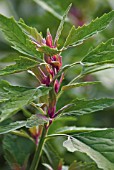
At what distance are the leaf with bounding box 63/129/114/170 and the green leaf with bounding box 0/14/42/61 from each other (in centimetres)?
13

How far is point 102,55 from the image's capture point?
693mm

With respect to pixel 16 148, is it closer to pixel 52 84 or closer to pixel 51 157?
pixel 51 157

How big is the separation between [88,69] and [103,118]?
64 cm

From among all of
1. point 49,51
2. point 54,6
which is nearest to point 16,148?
point 49,51

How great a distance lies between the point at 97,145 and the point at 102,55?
13 centimetres

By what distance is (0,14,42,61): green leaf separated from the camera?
2.29 feet

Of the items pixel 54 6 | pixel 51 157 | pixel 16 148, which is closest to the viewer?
pixel 51 157

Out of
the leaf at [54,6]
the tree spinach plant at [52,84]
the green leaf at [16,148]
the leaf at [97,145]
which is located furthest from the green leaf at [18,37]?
the leaf at [54,6]

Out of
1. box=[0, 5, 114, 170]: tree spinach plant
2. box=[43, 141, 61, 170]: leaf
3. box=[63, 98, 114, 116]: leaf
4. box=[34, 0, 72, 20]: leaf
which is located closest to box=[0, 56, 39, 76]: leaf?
box=[0, 5, 114, 170]: tree spinach plant

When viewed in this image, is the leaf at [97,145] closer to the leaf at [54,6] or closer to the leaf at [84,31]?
the leaf at [84,31]

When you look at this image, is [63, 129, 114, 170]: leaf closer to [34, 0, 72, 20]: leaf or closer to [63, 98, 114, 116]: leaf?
[63, 98, 114, 116]: leaf

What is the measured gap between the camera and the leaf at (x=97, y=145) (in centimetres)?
68

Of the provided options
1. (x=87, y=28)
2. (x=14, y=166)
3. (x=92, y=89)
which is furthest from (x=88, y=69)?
(x=92, y=89)

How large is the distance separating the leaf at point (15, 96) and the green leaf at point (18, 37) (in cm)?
5
